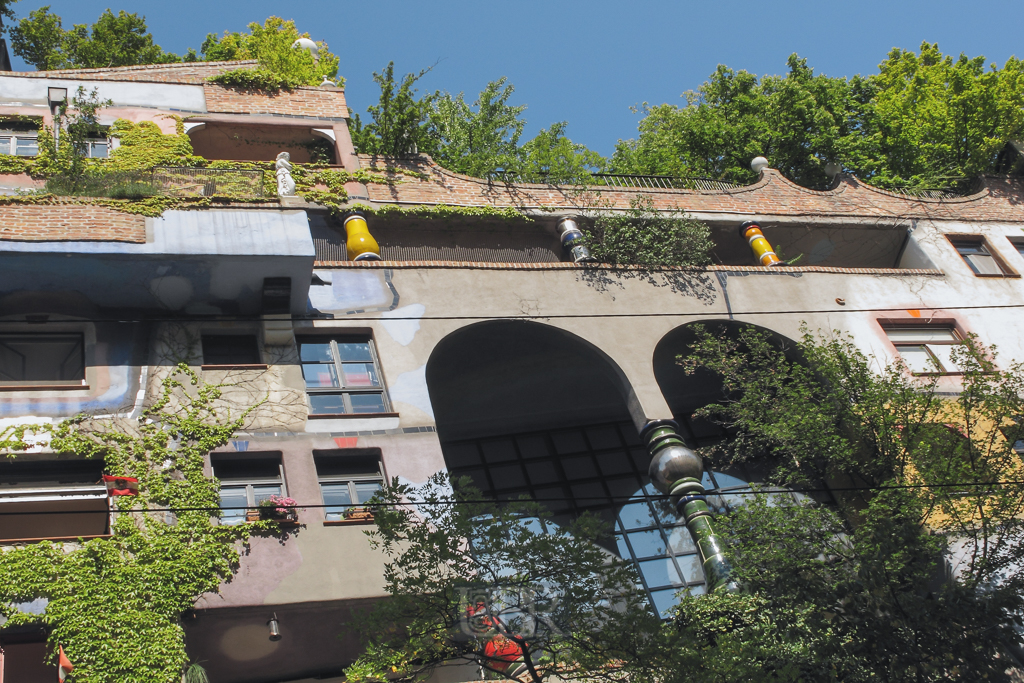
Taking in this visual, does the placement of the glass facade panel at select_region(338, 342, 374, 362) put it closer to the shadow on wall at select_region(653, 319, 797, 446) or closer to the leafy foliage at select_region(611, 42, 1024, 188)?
the shadow on wall at select_region(653, 319, 797, 446)

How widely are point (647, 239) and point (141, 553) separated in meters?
11.0

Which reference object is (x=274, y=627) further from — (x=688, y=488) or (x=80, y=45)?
(x=80, y=45)

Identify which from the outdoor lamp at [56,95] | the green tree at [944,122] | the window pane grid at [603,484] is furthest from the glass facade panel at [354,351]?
the green tree at [944,122]

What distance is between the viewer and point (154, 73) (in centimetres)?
2194

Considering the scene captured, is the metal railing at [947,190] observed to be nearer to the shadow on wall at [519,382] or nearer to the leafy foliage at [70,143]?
the shadow on wall at [519,382]

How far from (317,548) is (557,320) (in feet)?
20.3

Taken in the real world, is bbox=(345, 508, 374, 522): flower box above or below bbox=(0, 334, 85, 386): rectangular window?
below

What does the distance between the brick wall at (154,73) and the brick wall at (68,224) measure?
6.71 m

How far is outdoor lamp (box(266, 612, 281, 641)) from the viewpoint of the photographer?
12.8 metres

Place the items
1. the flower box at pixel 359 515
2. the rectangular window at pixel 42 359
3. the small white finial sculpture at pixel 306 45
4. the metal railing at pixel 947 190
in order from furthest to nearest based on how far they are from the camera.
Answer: the small white finial sculpture at pixel 306 45
the metal railing at pixel 947 190
the rectangular window at pixel 42 359
the flower box at pixel 359 515

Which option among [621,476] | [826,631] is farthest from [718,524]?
[621,476]

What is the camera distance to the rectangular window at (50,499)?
13.2 metres

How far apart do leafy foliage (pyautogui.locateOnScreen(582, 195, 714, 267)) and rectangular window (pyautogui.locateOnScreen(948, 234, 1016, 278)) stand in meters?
6.09

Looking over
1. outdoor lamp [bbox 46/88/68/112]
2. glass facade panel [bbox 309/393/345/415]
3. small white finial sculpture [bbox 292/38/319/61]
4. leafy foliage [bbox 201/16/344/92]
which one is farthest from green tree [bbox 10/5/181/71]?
glass facade panel [bbox 309/393/345/415]
